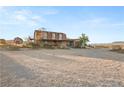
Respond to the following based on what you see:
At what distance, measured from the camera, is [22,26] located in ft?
6.99

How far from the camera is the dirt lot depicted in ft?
6.22

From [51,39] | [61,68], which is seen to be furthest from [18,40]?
[61,68]

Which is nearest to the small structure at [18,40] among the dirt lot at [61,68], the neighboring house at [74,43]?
the dirt lot at [61,68]

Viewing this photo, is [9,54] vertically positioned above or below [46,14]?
below

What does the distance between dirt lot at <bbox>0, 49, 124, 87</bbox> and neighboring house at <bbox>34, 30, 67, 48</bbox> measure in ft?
0.19

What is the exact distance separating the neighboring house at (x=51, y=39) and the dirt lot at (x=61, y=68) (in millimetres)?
58

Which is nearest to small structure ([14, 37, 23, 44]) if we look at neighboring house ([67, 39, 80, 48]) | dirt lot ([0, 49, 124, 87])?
dirt lot ([0, 49, 124, 87])

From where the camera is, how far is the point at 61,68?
204 cm

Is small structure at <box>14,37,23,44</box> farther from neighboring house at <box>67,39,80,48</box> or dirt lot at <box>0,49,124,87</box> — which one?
neighboring house at <box>67,39,80,48</box>

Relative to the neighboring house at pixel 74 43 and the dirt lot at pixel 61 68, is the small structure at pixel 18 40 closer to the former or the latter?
the dirt lot at pixel 61 68
